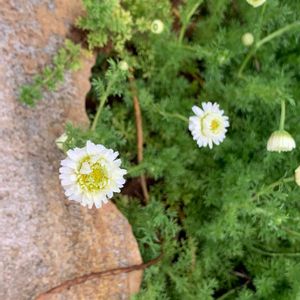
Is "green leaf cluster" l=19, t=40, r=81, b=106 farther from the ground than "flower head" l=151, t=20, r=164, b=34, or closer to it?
closer to it

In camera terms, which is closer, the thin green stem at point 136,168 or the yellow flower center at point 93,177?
the yellow flower center at point 93,177

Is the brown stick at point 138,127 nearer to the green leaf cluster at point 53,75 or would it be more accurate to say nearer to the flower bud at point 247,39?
the green leaf cluster at point 53,75

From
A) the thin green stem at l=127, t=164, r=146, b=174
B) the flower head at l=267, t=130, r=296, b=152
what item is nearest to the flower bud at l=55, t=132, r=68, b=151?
the thin green stem at l=127, t=164, r=146, b=174

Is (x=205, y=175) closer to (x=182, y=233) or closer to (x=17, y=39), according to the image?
(x=182, y=233)

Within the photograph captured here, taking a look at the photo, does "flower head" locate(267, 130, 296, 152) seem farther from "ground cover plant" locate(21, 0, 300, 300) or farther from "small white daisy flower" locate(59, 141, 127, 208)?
"small white daisy flower" locate(59, 141, 127, 208)

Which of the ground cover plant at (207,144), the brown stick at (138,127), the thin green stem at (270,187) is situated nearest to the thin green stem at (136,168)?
the ground cover plant at (207,144)

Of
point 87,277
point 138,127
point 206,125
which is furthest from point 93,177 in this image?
point 138,127

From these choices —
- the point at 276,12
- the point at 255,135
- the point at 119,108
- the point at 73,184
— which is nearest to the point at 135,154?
the point at 119,108
